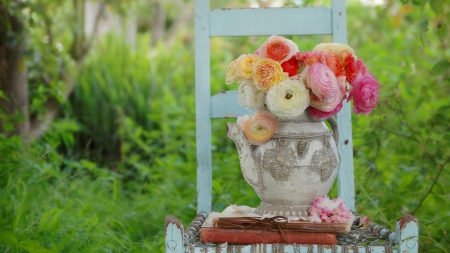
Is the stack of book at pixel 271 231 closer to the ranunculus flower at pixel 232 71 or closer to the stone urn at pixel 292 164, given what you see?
the stone urn at pixel 292 164

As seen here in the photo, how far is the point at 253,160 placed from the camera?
1517 mm

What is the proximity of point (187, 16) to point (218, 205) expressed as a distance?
6.65 m

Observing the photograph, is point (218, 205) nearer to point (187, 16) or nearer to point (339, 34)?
point (339, 34)

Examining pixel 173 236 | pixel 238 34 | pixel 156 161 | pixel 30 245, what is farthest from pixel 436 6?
pixel 156 161

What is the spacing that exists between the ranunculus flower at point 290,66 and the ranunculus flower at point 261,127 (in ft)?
0.40

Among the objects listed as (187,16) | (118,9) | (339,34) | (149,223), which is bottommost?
(149,223)

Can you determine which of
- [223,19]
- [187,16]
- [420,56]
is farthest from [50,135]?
[187,16]

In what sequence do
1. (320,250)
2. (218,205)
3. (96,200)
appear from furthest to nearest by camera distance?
1. (96,200)
2. (218,205)
3. (320,250)

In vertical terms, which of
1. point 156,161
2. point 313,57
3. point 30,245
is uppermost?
point 313,57

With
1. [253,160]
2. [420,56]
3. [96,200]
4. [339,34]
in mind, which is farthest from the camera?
[420,56]

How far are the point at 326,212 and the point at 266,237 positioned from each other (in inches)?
7.9

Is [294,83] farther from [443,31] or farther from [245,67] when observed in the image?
[443,31]

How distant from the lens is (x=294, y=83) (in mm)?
1404

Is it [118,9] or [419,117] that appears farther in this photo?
[118,9]
